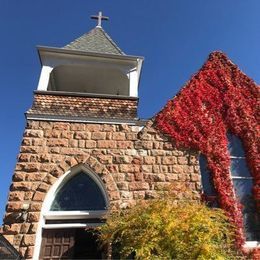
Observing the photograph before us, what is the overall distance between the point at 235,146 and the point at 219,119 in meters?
0.99

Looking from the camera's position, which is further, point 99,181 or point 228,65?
point 228,65

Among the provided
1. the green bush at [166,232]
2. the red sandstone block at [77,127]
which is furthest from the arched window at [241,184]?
the red sandstone block at [77,127]

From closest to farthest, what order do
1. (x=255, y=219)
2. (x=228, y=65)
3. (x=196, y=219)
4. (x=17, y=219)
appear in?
(x=196, y=219) → (x=17, y=219) → (x=255, y=219) → (x=228, y=65)

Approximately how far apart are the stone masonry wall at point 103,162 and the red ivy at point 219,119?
58cm

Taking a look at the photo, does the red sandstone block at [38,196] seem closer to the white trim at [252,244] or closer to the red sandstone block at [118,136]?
the red sandstone block at [118,136]

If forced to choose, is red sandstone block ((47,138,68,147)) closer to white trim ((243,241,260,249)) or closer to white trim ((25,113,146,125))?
white trim ((25,113,146,125))

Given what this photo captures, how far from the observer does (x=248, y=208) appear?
943 cm

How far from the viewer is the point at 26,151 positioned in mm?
8852

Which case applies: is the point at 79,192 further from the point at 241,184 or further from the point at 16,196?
the point at 241,184

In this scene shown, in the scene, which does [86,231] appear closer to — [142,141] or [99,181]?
[99,181]

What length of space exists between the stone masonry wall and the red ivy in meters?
0.58

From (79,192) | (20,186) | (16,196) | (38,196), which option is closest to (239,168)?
(79,192)

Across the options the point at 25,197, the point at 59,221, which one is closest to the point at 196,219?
the point at 59,221

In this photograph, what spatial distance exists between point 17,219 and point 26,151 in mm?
1813
